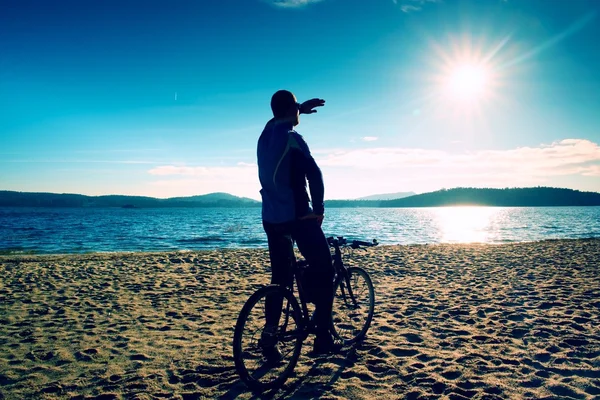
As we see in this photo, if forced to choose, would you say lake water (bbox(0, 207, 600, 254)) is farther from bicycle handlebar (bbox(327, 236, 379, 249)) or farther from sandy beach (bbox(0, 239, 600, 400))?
bicycle handlebar (bbox(327, 236, 379, 249))

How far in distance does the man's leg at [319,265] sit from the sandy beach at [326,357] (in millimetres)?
589

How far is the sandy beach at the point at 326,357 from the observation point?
3570mm

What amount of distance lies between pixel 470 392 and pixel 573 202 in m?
244

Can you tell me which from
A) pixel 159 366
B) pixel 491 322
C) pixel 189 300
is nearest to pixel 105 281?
pixel 189 300

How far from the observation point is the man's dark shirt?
11.3ft

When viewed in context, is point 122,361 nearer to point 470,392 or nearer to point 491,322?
point 470,392

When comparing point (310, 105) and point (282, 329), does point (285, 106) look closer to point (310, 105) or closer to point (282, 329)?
point (310, 105)

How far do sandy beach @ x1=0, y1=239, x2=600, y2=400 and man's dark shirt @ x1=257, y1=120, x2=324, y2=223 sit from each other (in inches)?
Answer: 70.4

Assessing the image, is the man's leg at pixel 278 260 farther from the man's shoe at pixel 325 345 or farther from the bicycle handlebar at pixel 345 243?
the bicycle handlebar at pixel 345 243

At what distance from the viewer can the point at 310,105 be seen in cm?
394

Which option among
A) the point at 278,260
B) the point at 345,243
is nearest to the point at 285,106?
the point at 278,260

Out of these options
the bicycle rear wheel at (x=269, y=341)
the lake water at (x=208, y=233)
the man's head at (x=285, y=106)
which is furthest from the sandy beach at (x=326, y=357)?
the lake water at (x=208, y=233)

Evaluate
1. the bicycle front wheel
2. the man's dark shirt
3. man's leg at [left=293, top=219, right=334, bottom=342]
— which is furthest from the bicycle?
the man's dark shirt

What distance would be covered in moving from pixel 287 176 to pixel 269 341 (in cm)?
171
